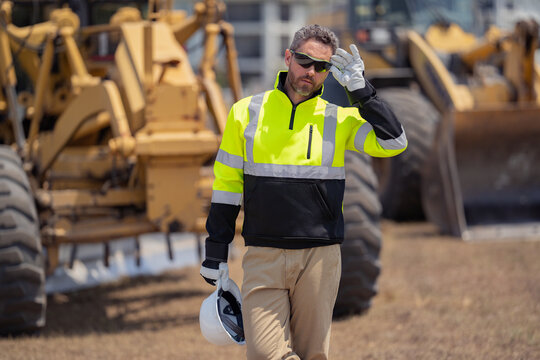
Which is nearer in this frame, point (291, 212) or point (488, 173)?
point (291, 212)

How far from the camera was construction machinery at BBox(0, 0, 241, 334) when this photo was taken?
5320 mm

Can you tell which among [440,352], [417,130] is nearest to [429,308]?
[440,352]

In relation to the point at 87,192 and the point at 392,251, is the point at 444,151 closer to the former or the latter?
the point at 392,251

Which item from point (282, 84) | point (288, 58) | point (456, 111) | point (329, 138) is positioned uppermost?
point (288, 58)

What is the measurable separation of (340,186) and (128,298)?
152 inches

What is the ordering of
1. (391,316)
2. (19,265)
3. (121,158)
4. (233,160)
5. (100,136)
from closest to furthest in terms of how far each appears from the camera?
(233,160) → (19,265) → (391,316) → (121,158) → (100,136)

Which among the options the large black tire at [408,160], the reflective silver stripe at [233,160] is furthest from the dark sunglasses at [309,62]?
the large black tire at [408,160]

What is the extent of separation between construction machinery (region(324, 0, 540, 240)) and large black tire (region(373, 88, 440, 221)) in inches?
0.5

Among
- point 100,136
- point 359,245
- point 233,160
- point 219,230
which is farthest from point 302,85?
point 100,136

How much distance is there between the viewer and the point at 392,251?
8.48 m

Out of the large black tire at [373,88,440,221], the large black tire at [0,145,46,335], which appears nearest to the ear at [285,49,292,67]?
the large black tire at [0,145,46,335]

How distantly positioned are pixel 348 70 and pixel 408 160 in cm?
685

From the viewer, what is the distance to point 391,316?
5.84 m

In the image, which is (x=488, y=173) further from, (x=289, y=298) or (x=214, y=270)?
(x=214, y=270)
